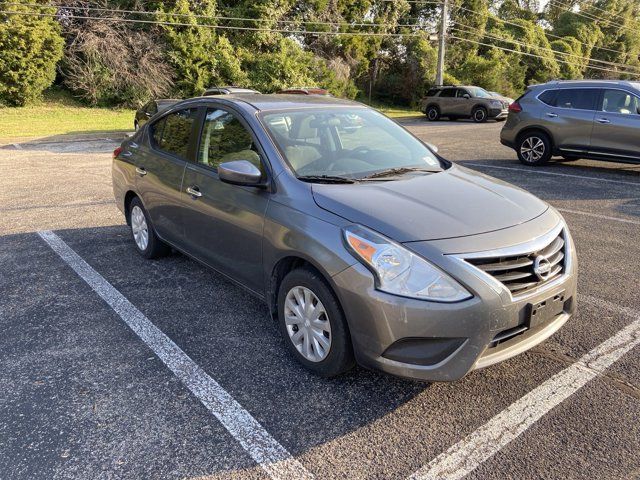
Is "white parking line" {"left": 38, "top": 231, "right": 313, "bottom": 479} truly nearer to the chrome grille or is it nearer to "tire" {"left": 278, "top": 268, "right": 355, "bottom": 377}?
"tire" {"left": 278, "top": 268, "right": 355, "bottom": 377}

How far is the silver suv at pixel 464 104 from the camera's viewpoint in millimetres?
23312

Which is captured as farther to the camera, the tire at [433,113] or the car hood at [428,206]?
the tire at [433,113]

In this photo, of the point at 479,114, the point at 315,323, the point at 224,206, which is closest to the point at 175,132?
the point at 224,206

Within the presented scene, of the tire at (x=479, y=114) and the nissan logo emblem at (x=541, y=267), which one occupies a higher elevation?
the nissan logo emblem at (x=541, y=267)

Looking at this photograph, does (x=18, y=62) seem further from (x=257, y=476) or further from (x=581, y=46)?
(x=581, y=46)

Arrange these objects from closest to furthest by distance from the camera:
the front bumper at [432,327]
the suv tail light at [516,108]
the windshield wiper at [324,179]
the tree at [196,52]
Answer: the front bumper at [432,327] < the windshield wiper at [324,179] < the suv tail light at [516,108] < the tree at [196,52]

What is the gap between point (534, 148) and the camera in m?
10.3

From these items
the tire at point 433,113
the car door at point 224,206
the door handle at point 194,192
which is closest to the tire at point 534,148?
the car door at point 224,206

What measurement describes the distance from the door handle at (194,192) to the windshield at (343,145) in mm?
780

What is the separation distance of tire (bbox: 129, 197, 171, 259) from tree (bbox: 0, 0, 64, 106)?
20.9 meters

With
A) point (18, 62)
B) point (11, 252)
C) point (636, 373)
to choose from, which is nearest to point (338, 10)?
point (18, 62)

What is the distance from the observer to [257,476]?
2268 millimetres

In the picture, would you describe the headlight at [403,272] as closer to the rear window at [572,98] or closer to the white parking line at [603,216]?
the white parking line at [603,216]

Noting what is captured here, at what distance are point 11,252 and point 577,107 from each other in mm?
9671
